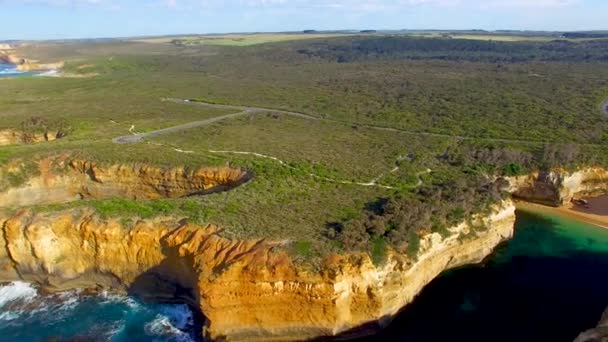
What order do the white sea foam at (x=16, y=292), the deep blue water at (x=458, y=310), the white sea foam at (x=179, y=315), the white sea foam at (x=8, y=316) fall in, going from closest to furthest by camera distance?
the deep blue water at (x=458, y=310)
the white sea foam at (x=179, y=315)
the white sea foam at (x=8, y=316)
the white sea foam at (x=16, y=292)

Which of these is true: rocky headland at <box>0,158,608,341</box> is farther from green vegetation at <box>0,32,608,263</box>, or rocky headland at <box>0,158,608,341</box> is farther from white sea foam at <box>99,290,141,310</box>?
green vegetation at <box>0,32,608,263</box>

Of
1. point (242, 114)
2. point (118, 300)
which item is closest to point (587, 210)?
point (118, 300)

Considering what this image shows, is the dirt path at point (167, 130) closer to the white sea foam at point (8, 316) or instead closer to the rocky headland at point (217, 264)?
the rocky headland at point (217, 264)

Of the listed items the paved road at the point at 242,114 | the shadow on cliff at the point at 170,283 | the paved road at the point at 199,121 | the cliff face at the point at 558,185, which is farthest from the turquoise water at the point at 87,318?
the cliff face at the point at 558,185

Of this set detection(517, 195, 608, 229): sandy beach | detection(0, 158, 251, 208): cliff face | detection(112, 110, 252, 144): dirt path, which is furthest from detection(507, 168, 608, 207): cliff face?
detection(112, 110, 252, 144): dirt path

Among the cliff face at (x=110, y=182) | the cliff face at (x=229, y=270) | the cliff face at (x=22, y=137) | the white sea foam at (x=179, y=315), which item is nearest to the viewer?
the cliff face at (x=229, y=270)

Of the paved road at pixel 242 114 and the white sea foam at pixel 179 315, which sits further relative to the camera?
the paved road at pixel 242 114

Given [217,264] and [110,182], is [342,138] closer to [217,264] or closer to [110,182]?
[110,182]
